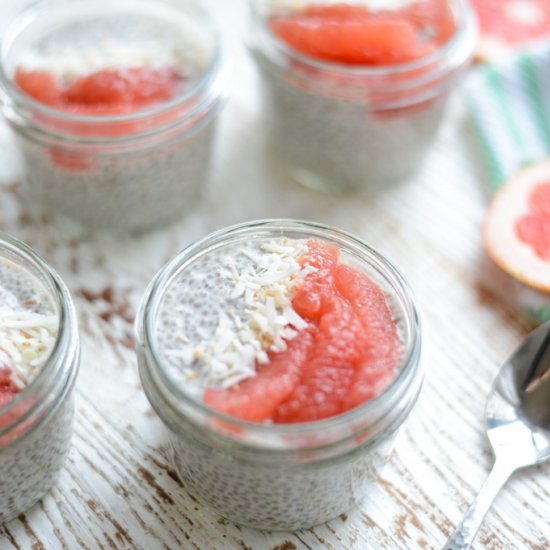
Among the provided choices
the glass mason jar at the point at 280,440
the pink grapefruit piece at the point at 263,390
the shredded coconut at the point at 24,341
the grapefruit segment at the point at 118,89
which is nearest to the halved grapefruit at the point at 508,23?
the grapefruit segment at the point at 118,89

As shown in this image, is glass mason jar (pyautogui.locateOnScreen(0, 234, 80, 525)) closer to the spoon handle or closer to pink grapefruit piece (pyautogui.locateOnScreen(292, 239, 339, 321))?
pink grapefruit piece (pyautogui.locateOnScreen(292, 239, 339, 321))

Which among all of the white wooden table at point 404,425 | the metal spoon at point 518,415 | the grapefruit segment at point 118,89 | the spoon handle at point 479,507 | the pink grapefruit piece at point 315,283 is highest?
the pink grapefruit piece at point 315,283

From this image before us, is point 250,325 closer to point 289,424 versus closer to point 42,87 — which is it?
point 289,424

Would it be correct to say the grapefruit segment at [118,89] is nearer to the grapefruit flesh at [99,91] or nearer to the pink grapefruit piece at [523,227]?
the grapefruit flesh at [99,91]

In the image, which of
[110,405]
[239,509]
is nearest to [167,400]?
[239,509]

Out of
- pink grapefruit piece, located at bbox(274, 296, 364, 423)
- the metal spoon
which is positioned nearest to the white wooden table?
the metal spoon

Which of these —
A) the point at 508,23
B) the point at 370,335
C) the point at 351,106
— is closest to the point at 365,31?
the point at 351,106

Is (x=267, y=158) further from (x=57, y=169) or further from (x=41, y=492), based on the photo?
(x=41, y=492)
